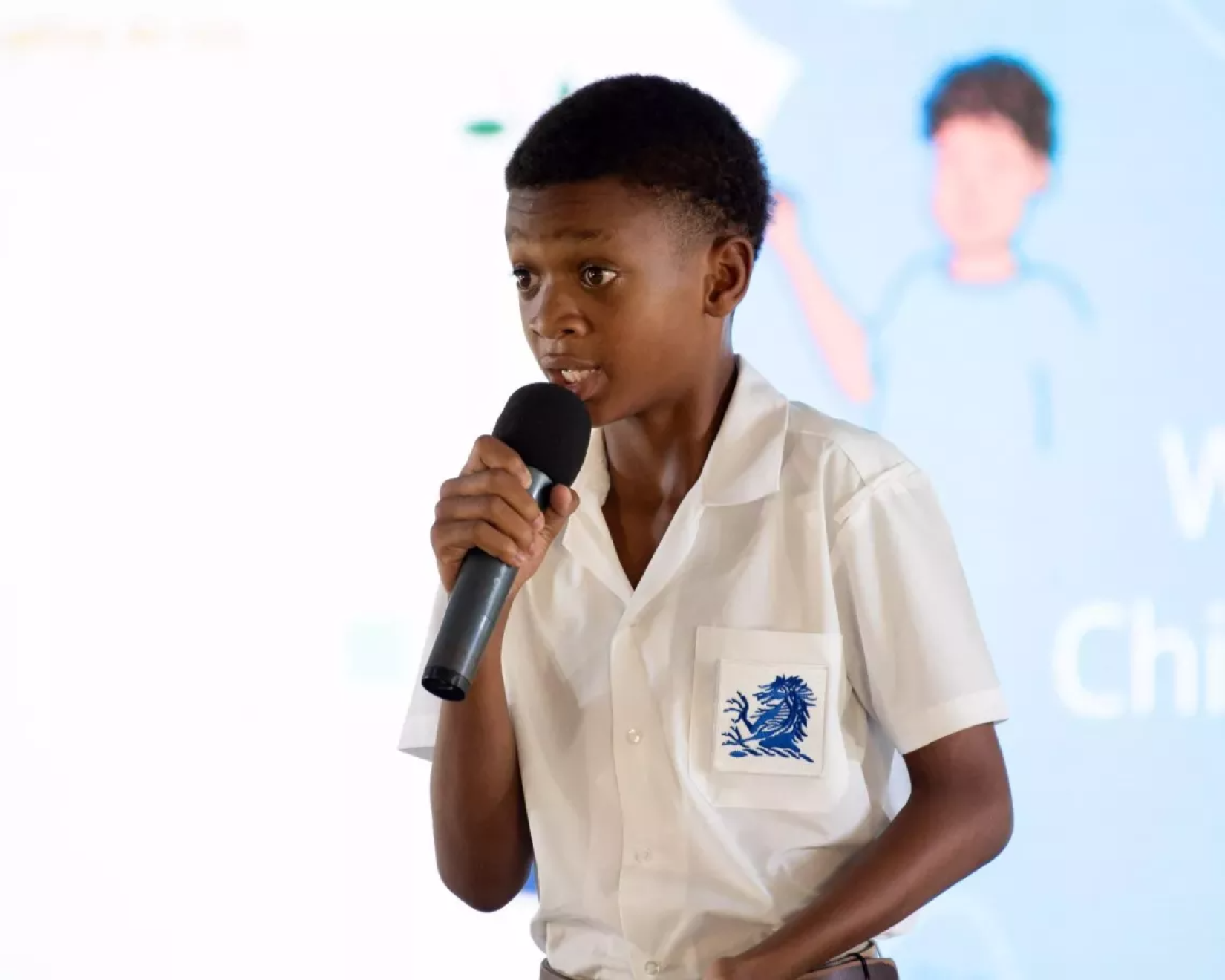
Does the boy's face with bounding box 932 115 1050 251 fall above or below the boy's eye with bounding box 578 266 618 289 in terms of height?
above

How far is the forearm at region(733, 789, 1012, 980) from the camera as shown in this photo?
1167mm

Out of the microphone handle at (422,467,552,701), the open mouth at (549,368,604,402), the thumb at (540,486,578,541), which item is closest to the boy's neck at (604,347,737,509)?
the open mouth at (549,368,604,402)

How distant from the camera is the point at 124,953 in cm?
224

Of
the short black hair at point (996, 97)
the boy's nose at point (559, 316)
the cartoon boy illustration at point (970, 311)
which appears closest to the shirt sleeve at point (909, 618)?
the boy's nose at point (559, 316)

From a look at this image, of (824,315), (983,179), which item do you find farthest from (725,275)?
(983,179)

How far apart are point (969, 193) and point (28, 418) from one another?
148 centimetres

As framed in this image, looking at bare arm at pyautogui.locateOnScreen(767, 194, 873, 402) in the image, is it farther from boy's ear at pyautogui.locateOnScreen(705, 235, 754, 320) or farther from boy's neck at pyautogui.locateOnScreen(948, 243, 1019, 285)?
boy's ear at pyautogui.locateOnScreen(705, 235, 754, 320)

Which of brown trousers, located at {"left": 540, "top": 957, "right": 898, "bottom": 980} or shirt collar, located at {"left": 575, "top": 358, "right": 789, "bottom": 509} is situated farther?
shirt collar, located at {"left": 575, "top": 358, "right": 789, "bottom": 509}

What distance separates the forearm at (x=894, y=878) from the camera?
1.17 m

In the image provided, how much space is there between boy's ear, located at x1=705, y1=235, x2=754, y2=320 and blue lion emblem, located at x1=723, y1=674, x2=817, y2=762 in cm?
36

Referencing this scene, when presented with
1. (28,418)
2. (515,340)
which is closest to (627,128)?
(515,340)

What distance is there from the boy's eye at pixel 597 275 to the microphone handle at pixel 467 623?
318 millimetres

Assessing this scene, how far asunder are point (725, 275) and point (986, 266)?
905 mm

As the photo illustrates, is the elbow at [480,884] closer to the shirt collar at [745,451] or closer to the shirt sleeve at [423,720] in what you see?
the shirt sleeve at [423,720]
